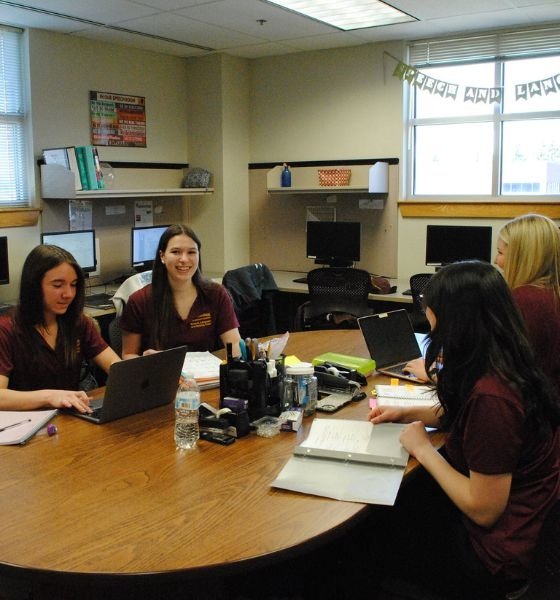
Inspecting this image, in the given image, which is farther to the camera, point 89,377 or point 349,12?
point 349,12

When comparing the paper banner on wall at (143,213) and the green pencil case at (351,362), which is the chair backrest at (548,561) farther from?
the paper banner on wall at (143,213)

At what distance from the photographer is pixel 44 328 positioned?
92.4 inches

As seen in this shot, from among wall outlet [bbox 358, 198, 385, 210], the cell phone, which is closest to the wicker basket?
wall outlet [bbox 358, 198, 385, 210]

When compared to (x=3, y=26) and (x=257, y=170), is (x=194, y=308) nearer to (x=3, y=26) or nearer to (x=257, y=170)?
(x=3, y=26)

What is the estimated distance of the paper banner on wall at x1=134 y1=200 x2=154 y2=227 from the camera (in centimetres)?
540

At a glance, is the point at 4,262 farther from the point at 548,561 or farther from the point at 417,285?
the point at 548,561

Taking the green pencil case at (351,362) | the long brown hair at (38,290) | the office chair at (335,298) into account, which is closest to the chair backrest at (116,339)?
the long brown hair at (38,290)

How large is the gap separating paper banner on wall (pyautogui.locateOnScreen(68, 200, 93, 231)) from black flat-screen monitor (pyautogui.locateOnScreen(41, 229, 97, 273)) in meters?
0.15

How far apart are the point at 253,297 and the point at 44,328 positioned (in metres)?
2.42

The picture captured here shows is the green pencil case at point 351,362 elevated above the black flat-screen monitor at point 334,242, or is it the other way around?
the black flat-screen monitor at point 334,242

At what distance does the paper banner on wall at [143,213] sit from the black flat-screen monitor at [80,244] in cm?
65

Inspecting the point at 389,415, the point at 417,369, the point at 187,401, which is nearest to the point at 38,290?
the point at 187,401

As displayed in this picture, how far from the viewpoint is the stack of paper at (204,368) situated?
238 cm

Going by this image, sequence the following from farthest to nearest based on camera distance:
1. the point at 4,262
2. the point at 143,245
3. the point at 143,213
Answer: the point at 143,213 → the point at 143,245 → the point at 4,262
